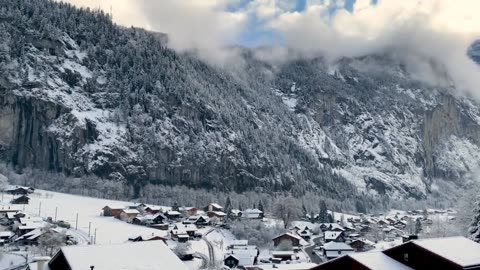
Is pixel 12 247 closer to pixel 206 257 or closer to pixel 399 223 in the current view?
pixel 206 257

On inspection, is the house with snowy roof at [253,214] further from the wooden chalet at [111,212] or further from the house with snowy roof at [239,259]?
the house with snowy roof at [239,259]

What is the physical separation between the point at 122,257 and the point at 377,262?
15.1 meters

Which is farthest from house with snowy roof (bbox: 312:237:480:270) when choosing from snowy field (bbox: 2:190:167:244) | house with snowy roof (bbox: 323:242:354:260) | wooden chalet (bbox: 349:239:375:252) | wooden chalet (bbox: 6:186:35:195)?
wooden chalet (bbox: 6:186:35:195)

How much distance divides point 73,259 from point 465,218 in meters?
63.5

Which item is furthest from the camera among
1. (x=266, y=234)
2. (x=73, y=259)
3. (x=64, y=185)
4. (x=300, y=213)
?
(x=64, y=185)

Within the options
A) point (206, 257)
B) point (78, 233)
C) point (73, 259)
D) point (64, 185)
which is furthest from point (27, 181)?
point (73, 259)

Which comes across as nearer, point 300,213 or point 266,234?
point 266,234

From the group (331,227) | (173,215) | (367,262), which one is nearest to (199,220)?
(173,215)

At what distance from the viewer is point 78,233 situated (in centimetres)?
10475

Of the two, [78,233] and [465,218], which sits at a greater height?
[465,218]

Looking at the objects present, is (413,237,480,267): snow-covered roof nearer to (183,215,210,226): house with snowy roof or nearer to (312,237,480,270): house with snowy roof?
(312,237,480,270): house with snowy roof

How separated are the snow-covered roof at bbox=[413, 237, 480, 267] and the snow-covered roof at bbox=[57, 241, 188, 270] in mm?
14558

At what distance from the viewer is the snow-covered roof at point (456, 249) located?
98.7ft

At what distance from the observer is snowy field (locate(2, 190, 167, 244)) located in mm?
106500
